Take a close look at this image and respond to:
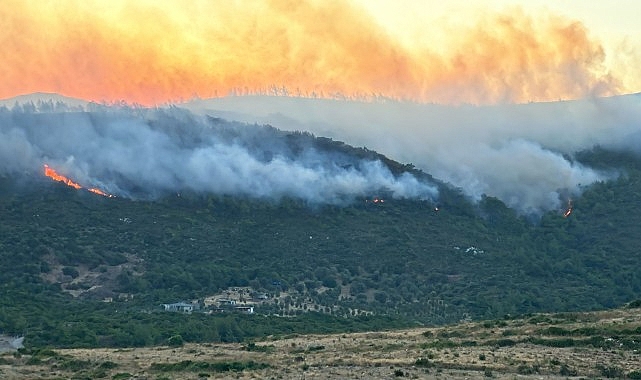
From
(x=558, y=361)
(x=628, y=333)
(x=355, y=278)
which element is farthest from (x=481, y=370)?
(x=355, y=278)

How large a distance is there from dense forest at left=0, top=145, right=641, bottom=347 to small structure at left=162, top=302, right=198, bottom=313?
9.60 ft

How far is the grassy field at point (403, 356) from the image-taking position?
67438mm

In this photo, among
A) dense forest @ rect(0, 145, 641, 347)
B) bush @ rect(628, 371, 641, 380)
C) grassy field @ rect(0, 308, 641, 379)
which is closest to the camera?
bush @ rect(628, 371, 641, 380)

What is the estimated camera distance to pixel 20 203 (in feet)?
612

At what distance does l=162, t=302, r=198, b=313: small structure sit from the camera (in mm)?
141000

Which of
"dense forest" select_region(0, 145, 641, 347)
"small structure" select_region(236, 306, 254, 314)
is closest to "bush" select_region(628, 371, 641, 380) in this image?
"dense forest" select_region(0, 145, 641, 347)

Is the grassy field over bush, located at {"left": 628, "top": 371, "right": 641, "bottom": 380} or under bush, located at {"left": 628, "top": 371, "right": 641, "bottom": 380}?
over

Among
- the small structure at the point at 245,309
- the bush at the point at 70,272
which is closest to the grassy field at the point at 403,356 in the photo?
the small structure at the point at 245,309

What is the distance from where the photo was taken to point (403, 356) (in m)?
76.2

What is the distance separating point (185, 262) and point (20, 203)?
37593 mm

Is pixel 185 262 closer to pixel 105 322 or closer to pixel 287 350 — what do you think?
pixel 105 322

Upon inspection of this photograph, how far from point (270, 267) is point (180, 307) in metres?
33.4

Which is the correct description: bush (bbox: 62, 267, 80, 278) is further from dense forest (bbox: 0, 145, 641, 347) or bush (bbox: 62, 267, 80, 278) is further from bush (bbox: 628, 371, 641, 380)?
bush (bbox: 628, 371, 641, 380)

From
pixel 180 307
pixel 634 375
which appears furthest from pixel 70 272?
pixel 634 375
